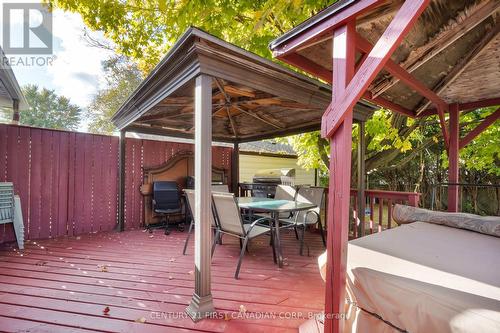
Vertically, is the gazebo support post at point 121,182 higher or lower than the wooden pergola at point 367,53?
lower

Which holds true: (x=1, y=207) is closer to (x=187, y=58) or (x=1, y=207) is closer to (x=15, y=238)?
(x=15, y=238)

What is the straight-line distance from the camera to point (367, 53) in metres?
2.03

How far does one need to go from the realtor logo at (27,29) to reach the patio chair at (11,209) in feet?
11.5

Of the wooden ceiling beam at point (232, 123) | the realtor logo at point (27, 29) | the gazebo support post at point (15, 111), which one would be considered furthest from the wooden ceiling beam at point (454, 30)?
the gazebo support post at point (15, 111)

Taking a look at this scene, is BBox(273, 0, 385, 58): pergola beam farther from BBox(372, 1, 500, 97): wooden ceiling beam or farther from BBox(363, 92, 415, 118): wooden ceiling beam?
BBox(363, 92, 415, 118): wooden ceiling beam

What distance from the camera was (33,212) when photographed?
4496 millimetres

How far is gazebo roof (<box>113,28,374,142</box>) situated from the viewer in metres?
2.30

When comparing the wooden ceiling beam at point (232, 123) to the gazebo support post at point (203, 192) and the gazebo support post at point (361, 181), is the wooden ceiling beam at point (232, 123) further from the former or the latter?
the gazebo support post at point (203, 192)

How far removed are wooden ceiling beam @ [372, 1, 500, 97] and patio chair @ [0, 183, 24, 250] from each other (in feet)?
18.0

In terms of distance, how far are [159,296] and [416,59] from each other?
3.33 metres

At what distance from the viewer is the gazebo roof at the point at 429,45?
1.73 metres

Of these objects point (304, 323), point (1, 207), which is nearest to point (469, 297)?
point (304, 323)

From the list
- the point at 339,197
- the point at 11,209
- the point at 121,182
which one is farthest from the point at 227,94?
the point at 11,209

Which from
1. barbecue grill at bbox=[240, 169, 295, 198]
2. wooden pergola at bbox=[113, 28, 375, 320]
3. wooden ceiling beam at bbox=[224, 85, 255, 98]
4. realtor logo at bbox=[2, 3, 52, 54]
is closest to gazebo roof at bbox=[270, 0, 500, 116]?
wooden pergola at bbox=[113, 28, 375, 320]
